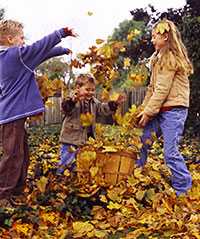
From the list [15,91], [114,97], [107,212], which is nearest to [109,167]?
[107,212]

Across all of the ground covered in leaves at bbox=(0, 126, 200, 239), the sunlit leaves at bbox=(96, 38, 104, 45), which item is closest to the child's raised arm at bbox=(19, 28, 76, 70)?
the sunlit leaves at bbox=(96, 38, 104, 45)

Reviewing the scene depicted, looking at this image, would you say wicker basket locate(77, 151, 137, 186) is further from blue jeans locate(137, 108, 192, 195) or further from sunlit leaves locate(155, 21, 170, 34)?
sunlit leaves locate(155, 21, 170, 34)

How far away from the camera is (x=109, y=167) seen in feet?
17.3

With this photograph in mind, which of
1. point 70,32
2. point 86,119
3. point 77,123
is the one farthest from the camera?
point 77,123

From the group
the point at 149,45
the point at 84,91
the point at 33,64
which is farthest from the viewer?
the point at 149,45

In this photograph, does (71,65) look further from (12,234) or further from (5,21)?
(12,234)

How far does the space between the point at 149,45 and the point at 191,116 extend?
184 inches

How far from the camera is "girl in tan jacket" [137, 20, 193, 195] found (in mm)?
5203

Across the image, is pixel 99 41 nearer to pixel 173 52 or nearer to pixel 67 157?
pixel 173 52

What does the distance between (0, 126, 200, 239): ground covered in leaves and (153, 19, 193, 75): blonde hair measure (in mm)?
998

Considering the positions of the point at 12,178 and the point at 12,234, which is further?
the point at 12,178

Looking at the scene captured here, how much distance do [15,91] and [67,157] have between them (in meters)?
1.41

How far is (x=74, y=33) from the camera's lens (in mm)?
4902

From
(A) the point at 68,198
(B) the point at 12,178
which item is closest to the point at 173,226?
(A) the point at 68,198
